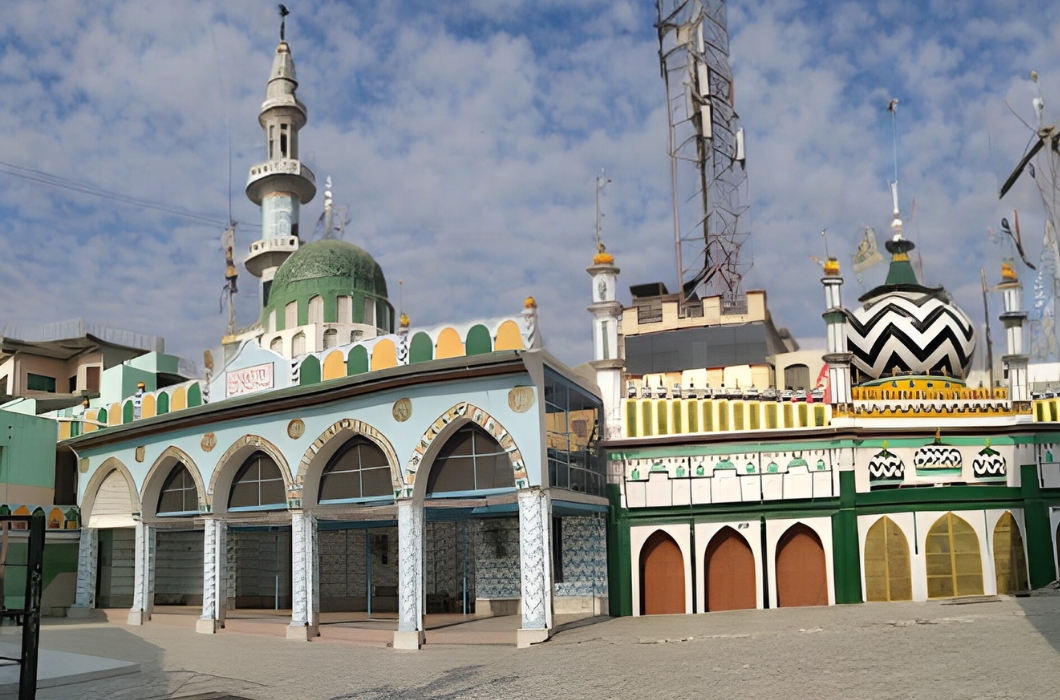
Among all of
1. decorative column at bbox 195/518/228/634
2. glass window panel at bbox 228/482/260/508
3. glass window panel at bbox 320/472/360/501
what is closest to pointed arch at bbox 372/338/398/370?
glass window panel at bbox 320/472/360/501

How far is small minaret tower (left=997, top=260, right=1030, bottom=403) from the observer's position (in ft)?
64.6

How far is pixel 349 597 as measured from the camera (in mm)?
26266

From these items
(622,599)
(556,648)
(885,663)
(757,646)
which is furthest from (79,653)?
(885,663)

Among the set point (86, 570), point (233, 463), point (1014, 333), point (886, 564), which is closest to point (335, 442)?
point (233, 463)

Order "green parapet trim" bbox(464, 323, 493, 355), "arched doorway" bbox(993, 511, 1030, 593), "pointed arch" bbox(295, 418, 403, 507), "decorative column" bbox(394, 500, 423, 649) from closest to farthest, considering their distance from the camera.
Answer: "decorative column" bbox(394, 500, 423, 649) → "green parapet trim" bbox(464, 323, 493, 355) → "arched doorway" bbox(993, 511, 1030, 593) → "pointed arch" bbox(295, 418, 403, 507)

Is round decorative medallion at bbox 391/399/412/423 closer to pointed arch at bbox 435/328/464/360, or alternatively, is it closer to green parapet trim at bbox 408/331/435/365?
green parapet trim at bbox 408/331/435/365

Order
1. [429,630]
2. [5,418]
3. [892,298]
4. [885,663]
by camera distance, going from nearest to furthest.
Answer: [885,663], [429,630], [892,298], [5,418]

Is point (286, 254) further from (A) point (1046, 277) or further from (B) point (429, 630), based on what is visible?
(A) point (1046, 277)

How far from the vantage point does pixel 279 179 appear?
130 ft

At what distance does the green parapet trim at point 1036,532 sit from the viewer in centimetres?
1900

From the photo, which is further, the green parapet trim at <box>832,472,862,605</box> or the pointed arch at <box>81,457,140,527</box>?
the pointed arch at <box>81,457,140,527</box>

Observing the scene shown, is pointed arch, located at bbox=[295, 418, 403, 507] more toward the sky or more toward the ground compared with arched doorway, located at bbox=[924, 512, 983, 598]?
more toward the sky

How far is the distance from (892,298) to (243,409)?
14648 mm

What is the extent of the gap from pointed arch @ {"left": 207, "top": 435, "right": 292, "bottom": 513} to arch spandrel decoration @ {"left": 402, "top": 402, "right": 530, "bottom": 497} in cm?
350
